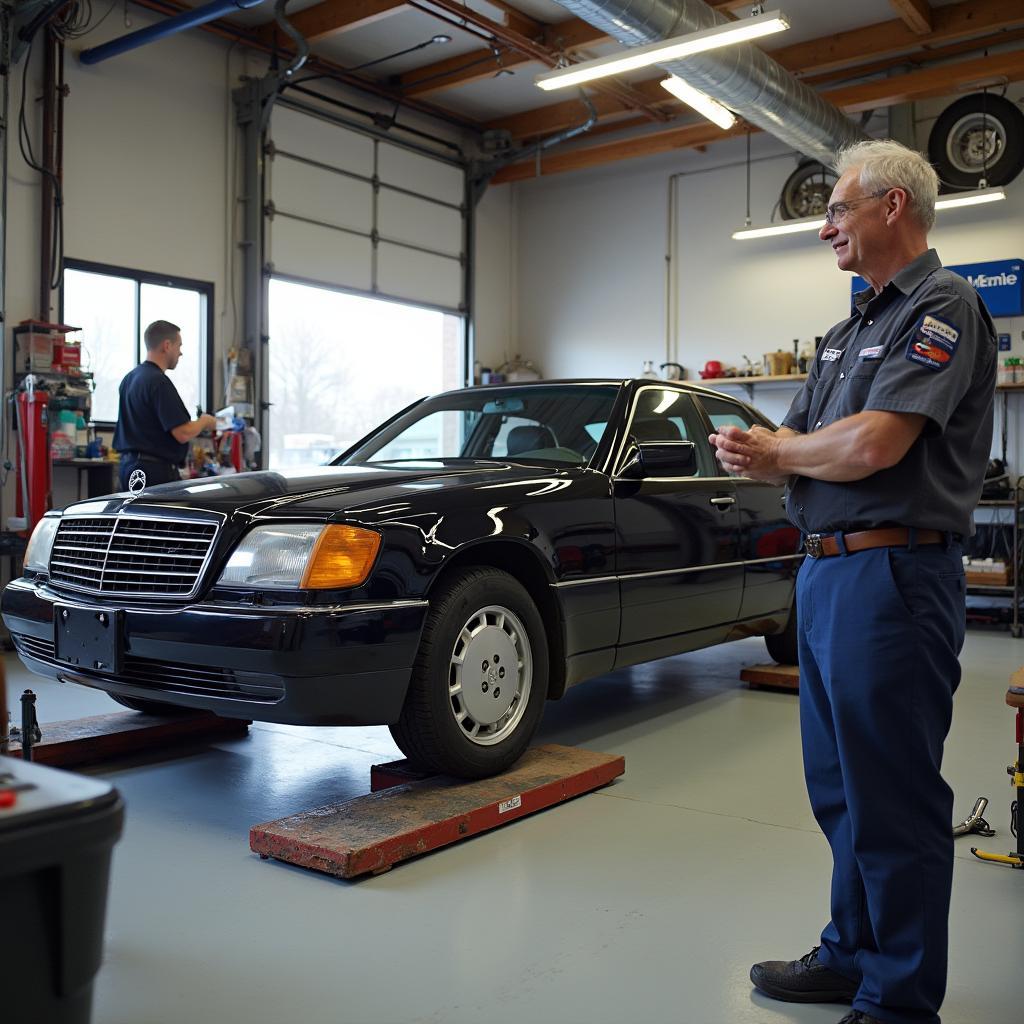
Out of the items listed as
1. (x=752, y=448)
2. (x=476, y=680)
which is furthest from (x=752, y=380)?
(x=752, y=448)

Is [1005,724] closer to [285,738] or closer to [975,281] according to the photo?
[285,738]

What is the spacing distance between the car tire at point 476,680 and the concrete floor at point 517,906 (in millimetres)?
271

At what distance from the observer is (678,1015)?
6.62 feet

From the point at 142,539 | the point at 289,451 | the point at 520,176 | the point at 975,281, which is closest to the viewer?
the point at 142,539

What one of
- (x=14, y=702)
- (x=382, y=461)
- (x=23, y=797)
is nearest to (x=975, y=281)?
A: (x=382, y=461)

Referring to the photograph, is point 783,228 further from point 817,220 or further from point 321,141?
point 321,141

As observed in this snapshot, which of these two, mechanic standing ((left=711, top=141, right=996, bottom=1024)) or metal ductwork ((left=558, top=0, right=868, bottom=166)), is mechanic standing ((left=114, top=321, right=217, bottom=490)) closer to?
metal ductwork ((left=558, top=0, right=868, bottom=166))

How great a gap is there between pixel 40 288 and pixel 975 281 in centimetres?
766

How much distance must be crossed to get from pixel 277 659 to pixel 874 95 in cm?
850

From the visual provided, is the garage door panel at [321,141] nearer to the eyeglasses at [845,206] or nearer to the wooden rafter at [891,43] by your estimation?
the wooden rafter at [891,43]

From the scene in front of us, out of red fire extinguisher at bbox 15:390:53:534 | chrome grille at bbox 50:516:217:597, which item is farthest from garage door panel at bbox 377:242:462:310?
chrome grille at bbox 50:516:217:597

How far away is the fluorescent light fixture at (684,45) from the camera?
20.5 ft

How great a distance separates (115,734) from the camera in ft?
12.5

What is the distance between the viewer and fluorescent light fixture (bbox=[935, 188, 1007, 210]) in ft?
28.8
